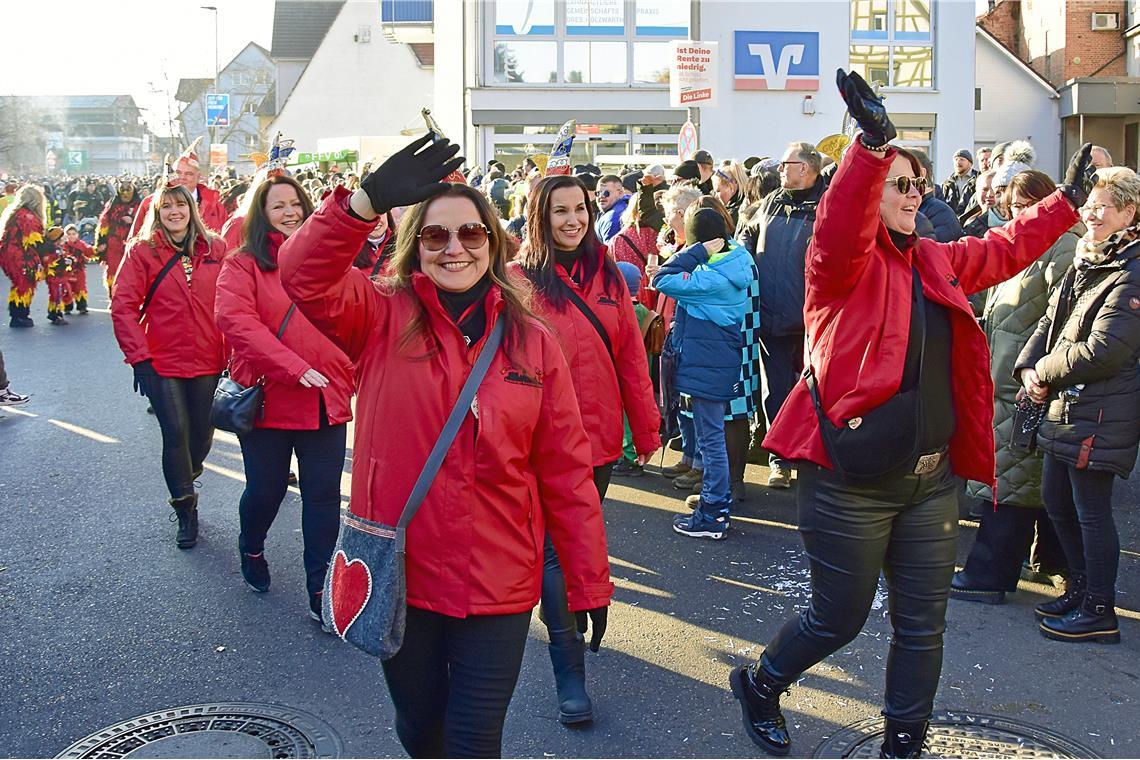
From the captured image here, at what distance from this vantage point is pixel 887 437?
3621mm

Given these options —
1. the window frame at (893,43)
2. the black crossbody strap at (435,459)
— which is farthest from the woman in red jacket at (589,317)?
the window frame at (893,43)

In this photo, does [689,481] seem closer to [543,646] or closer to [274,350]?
[543,646]

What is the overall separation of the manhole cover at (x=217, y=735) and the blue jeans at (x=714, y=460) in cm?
294

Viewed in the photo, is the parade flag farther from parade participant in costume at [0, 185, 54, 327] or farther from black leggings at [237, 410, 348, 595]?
parade participant in costume at [0, 185, 54, 327]

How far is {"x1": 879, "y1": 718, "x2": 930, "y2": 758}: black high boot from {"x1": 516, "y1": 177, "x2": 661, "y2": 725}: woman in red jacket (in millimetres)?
1243

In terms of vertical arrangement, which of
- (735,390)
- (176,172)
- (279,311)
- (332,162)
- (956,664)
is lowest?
(956,664)

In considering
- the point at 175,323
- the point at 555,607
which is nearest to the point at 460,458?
the point at 555,607

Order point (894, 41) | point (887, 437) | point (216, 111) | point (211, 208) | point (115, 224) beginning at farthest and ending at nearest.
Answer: point (216, 111)
point (894, 41)
point (115, 224)
point (211, 208)
point (887, 437)

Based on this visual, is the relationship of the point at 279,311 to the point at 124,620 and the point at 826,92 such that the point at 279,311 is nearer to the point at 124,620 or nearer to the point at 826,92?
the point at 124,620

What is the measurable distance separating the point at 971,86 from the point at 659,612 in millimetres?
24040

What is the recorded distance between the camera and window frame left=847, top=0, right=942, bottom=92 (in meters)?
26.2

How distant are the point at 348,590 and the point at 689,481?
491 cm

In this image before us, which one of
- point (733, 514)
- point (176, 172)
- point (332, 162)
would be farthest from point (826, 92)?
point (733, 514)

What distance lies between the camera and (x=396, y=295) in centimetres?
312
